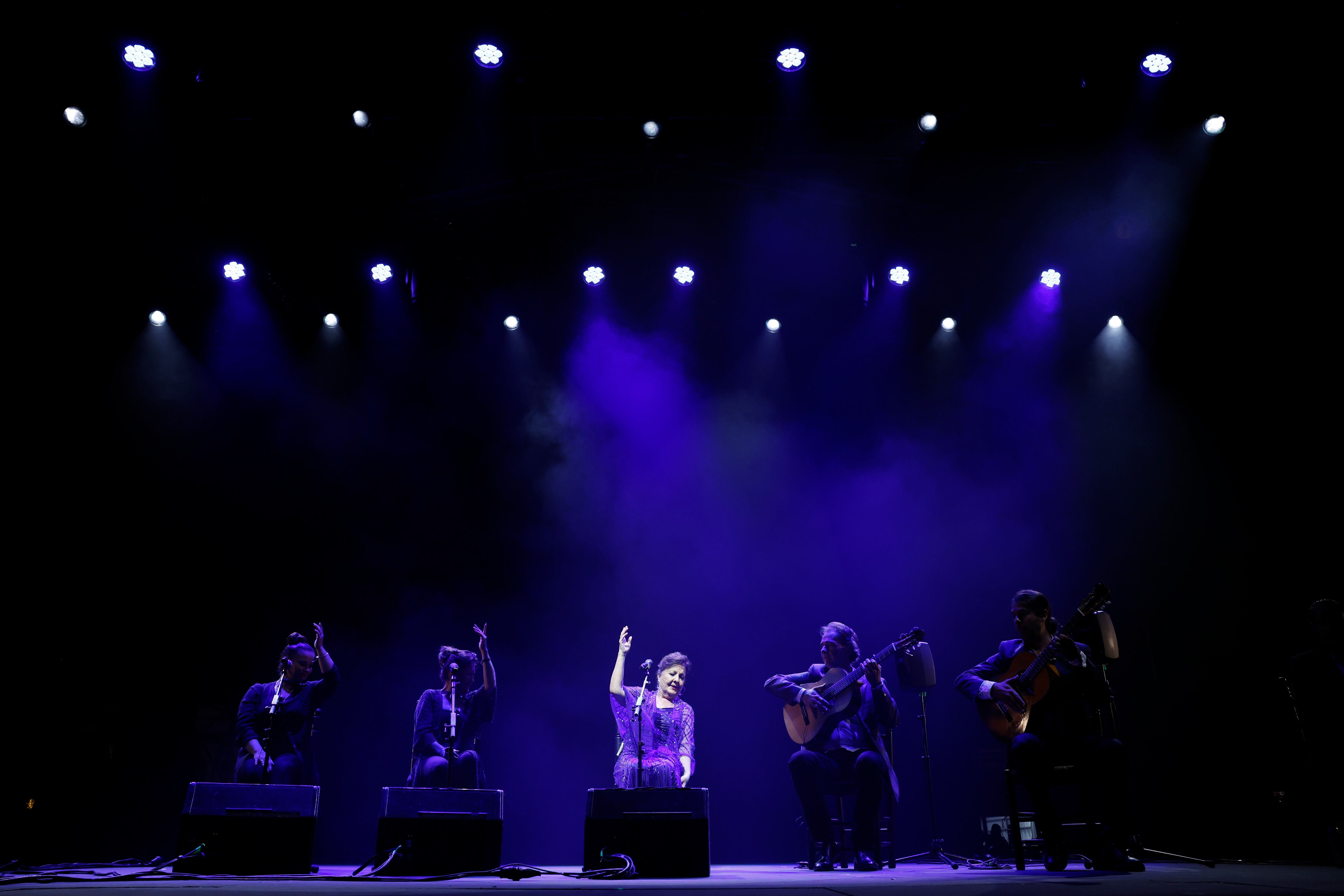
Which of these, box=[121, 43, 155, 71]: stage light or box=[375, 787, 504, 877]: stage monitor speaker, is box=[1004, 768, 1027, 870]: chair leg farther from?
box=[121, 43, 155, 71]: stage light

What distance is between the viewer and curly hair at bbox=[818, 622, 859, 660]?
5910 millimetres

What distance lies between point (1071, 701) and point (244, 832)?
428 centimetres

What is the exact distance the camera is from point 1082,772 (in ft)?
13.8

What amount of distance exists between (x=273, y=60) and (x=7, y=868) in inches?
217

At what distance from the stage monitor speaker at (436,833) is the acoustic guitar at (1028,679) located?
2840 mm

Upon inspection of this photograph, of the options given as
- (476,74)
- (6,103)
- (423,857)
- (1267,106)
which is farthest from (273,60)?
(1267,106)

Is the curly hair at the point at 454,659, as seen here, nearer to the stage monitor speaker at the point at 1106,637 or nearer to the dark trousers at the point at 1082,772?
the dark trousers at the point at 1082,772

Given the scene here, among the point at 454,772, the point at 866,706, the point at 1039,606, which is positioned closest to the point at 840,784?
the point at 866,706

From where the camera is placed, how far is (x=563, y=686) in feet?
25.8

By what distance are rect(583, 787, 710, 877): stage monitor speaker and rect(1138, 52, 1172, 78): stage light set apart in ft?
19.0

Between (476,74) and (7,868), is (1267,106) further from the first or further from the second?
(7,868)

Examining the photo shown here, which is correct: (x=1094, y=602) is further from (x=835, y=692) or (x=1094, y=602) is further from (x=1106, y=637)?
(x=835, y=692)

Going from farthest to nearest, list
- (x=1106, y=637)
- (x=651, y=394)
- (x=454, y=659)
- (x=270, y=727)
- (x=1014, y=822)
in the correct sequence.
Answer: (x=651, y=394), (x=454, y=659), (x=270, y=727), (x=1106, y=637), (x=1014, y=822)

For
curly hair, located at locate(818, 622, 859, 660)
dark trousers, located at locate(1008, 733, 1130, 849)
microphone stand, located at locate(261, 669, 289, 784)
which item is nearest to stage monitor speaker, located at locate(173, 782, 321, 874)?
microphone stand, located at locate(261, 669, 289, 784)
